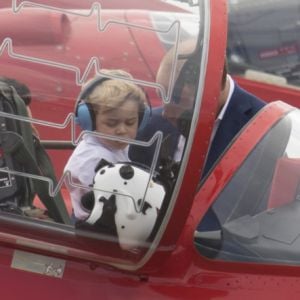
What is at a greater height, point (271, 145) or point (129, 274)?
point (271, 145)

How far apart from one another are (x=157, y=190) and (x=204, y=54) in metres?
0.35

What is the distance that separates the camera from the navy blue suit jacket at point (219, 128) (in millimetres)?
1832

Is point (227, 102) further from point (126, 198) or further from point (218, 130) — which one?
point (126, 198)

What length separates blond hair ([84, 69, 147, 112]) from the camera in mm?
1833

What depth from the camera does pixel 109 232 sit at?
1.89 meters

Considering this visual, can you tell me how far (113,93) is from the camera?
72.1 inches

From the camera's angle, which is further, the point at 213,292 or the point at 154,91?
the point at 213,292

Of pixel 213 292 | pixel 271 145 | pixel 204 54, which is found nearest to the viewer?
pixel 204 54

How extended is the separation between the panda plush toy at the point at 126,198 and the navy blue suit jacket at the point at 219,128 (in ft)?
0.14

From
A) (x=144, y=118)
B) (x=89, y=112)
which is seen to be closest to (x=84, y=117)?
(x=89, y=112)

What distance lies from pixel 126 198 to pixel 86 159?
0.46 feet

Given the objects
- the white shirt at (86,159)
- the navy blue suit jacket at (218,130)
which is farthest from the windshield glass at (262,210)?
the white shirt at (86,159)

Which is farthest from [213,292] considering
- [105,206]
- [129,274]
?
[105,206]

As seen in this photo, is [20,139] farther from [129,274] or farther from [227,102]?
[227,102]
